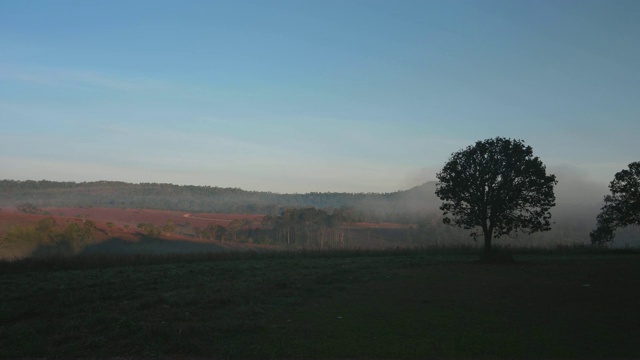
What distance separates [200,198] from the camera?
146 meters

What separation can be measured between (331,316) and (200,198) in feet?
455

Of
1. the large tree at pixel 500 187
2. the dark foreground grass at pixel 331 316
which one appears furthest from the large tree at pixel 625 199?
the dark foreground grass at pixel 331 316

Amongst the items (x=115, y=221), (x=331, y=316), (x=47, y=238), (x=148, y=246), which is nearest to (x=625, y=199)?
(x=331, y=316)

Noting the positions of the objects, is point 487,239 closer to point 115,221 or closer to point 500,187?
point 500,187

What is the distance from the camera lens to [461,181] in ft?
101

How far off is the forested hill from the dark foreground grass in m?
83.9

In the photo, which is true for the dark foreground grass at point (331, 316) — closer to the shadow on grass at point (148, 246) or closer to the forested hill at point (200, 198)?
the shadow on grass at point (148, 246)

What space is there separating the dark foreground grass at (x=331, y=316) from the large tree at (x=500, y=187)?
28.6 ft

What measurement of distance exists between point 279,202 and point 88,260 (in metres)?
114

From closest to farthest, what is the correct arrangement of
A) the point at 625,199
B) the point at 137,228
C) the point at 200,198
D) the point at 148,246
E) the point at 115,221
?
the point at 625,199 → the point at 148,246 → the point at 137,228 → the point at 115,221 → the point at 200,198

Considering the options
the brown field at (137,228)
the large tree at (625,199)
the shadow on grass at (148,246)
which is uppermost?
the large tree at (625,199)

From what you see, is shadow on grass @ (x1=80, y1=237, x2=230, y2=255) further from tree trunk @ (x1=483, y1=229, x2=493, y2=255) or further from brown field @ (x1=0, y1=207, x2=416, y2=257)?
tree trunk @ (x1=483, y1=229, x2=493, y2=255)

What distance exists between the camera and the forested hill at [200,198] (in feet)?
388

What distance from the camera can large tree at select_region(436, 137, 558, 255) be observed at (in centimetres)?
3023
